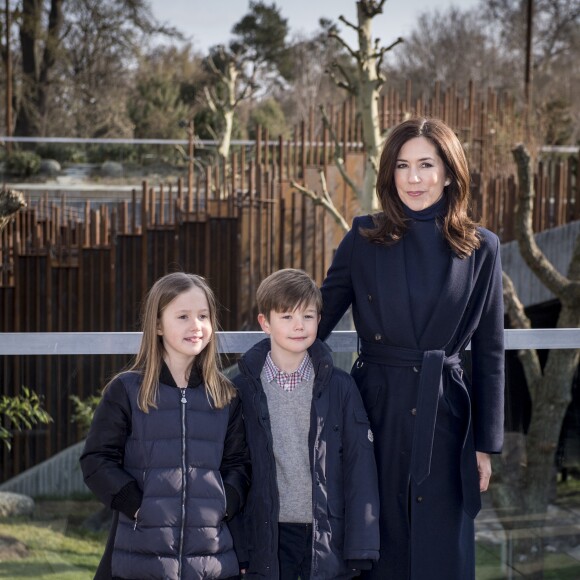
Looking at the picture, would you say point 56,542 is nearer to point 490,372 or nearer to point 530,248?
point 490,372

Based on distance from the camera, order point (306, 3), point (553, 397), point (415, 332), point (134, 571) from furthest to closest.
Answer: point (306, 3) → point (553, 397) → point (415, 332) → point (134, 571)

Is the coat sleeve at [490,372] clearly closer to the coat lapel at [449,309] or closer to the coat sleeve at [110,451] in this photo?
the coat lapel at [449,309]

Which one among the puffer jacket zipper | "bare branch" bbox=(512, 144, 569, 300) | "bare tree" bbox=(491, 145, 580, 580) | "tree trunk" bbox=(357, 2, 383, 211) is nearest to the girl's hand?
"bare tree" bbox=(491, 145, 580, 580)

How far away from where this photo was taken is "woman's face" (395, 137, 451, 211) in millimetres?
2816

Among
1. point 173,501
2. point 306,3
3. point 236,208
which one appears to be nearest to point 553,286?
point 236,208

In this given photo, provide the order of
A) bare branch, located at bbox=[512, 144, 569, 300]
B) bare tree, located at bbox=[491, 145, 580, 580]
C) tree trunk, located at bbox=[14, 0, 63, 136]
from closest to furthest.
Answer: bare tree, located at bbox=[491, 145, 580, 580], bare branch, located at bbox=[512, 144, 569, 300], tree trunk, located at bbox=[14, 0, 63, 136]

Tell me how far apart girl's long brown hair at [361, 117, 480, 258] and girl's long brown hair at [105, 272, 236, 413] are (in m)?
0.54

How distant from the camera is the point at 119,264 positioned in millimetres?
9578

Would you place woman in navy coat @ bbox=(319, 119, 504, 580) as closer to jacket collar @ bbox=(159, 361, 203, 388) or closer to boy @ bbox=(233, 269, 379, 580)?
boy @ bbox=(233, 269, 379, 580)

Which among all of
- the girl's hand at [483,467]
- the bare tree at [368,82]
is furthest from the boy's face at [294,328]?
the bare tree at [368,82]

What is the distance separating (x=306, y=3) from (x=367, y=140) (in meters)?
31.3

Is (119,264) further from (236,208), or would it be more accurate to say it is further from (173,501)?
(173,501)

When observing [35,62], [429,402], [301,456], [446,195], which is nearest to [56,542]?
[301,456]

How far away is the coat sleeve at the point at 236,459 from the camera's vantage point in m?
2.66
